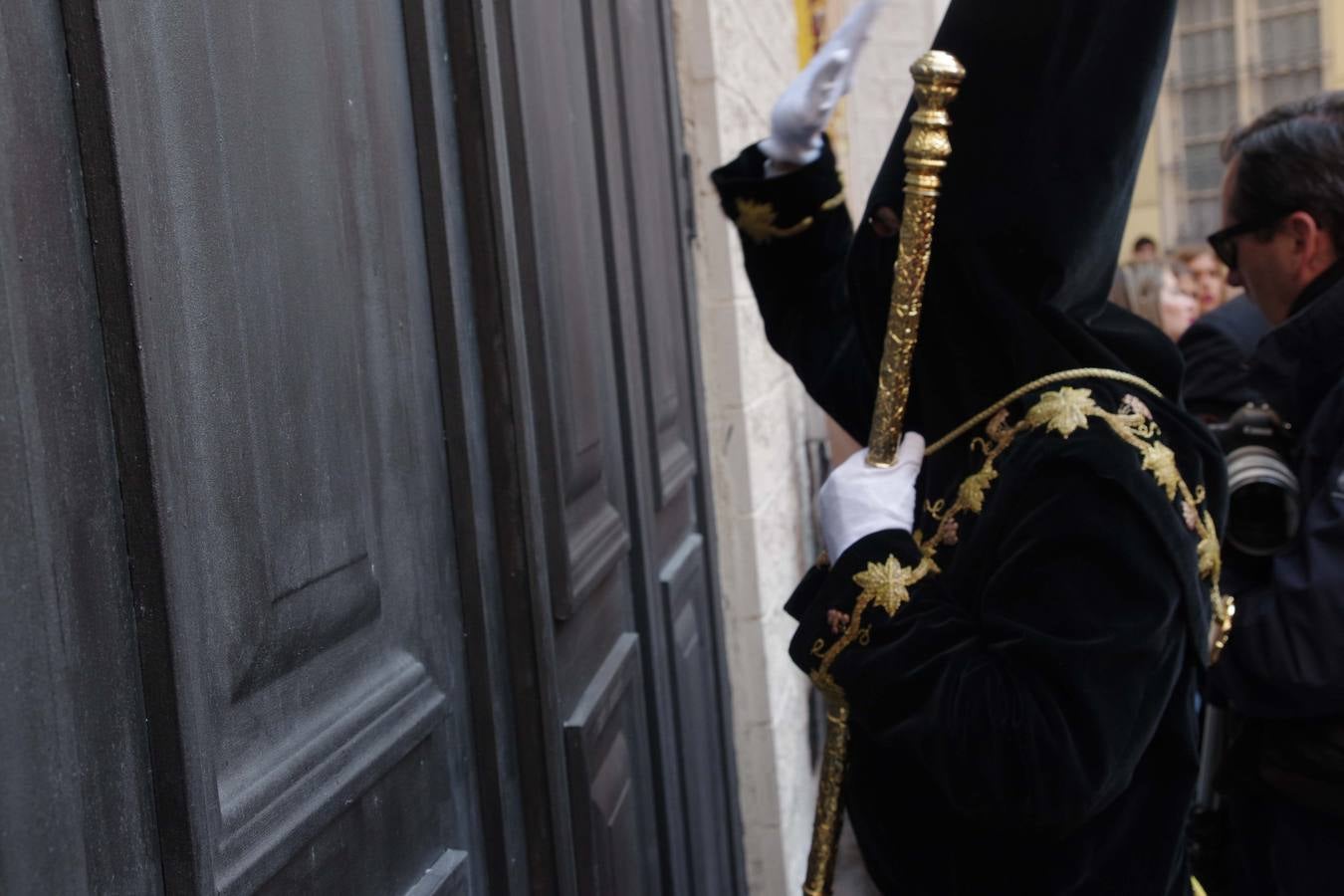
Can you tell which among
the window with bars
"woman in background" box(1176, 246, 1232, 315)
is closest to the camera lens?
"woman in background" box(1176, 246, 1232, 315)

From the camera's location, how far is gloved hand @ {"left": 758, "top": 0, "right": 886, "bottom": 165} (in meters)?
2.08

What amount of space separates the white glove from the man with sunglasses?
1.03 meters

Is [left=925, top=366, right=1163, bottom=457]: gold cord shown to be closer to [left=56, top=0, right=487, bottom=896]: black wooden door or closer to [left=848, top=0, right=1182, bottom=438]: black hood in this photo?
[left=848, top=0, right=1182, bottom=438]: black hood

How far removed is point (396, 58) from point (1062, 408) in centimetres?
81

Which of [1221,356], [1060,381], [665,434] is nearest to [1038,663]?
[1060,381]

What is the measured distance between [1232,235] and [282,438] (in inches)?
90.9

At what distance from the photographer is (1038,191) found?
5.40 feet

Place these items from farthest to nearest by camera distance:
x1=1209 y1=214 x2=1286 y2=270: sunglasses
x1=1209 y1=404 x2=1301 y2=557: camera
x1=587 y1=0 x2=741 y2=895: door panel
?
x1=1209 y1=214 x2=1286 y2=270: sunglasses < x1=1209 y1=404 x2=1301 y2=557: camera < x1=587 y1=0 x2=741 y2=895: door panel

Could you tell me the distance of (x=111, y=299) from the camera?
842 mm

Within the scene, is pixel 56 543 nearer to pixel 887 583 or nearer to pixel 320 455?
pixel 320 455

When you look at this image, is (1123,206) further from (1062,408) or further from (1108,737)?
(1108,737)

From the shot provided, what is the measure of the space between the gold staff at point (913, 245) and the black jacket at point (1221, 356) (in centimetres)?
220

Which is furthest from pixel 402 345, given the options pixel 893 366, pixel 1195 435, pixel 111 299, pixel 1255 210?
pixel 1255 210

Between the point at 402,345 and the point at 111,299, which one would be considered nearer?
the point at 111,299
